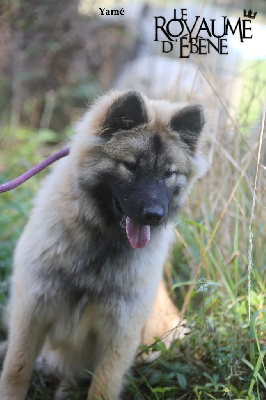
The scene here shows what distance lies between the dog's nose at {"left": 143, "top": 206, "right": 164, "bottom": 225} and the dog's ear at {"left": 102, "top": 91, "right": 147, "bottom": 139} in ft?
1.50

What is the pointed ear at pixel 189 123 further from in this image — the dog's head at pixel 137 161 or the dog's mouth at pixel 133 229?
the dog's mouth at pixel 133 229

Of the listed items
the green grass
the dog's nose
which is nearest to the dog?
the dog's nose

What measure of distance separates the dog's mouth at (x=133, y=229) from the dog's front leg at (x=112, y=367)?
0.61 metres

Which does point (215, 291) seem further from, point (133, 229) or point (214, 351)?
point (133, 229)

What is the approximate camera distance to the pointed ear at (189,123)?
253 centimetres

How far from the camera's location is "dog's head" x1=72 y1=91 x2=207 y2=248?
2.34 m

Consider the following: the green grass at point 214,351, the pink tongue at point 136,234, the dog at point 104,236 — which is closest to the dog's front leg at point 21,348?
the dog at point 104,236

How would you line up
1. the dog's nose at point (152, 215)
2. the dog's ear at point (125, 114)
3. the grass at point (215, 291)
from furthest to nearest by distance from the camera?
the grass at point (215, 291)
the dog's ear at point (125, 114)
the dog's nose at point (152, 215)

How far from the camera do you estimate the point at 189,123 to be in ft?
8.45

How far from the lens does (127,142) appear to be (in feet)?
7.86

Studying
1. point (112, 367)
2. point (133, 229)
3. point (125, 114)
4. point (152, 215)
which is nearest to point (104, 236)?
point (133, 229)

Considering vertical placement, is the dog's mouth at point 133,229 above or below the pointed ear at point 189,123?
below

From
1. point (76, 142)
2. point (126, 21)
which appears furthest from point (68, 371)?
point (126, 21)

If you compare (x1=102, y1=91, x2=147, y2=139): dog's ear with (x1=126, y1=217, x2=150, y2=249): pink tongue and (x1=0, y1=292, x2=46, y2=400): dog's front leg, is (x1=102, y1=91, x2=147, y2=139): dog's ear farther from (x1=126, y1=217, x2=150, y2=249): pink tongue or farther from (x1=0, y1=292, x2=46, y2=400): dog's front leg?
(x1=0, y1=292, x2=46, y2=400): dog's front leg
